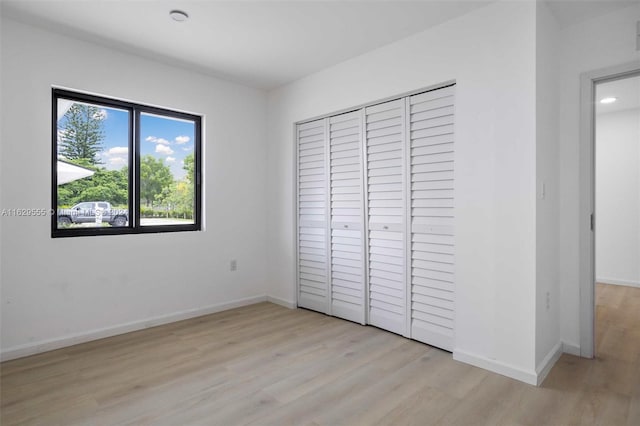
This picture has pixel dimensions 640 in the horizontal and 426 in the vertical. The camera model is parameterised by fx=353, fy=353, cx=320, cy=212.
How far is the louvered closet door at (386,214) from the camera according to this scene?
3.03 metres

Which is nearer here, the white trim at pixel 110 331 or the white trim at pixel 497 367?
the white trim at pixel 497 367

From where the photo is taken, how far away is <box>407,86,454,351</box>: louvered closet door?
2.70 m

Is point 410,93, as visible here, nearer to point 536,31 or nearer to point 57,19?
point 536,31

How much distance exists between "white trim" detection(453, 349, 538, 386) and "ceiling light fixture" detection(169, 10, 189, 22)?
3149 mm

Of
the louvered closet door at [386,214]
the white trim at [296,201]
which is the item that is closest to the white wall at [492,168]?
the louvered closet door at [386,214]

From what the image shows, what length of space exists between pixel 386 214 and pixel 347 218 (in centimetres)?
47

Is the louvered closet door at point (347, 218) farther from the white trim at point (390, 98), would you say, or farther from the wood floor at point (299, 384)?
the wood floor at point (299, 384)

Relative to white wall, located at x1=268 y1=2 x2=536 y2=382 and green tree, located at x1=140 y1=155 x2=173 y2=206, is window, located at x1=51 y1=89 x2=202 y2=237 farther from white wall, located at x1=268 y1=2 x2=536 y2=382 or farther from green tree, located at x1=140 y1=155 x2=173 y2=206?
white wall, located at x1=268 y1=2 x2=536 y2=382

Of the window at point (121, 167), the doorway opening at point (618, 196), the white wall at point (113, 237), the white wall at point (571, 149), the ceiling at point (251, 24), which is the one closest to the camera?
the ceiling at point (251, 24)

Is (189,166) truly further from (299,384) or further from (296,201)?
(299,384)

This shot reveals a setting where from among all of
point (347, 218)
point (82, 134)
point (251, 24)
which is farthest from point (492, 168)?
point (82, 134)

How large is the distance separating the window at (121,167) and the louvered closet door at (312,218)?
3.69 ft

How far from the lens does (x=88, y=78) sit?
3012 mm

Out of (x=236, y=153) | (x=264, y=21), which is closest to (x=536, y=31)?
(x=264, y=21)
